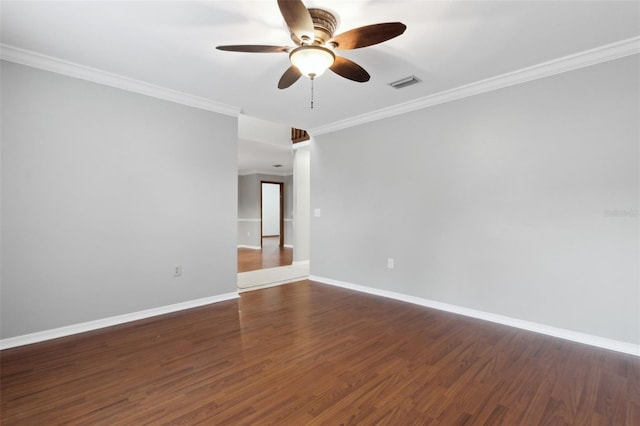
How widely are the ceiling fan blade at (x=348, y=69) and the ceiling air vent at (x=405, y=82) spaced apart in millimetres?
923

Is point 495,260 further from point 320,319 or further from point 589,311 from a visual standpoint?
point 320,319

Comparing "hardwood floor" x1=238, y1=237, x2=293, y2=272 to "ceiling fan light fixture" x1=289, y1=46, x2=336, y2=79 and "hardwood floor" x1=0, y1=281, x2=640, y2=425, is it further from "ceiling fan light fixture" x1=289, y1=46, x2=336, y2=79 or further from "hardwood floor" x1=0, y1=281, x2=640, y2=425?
"ceiling fan light fixture" x1=289, y1=46, x2=336, y2=79

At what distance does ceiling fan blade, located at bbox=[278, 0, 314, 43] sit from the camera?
1577 mm

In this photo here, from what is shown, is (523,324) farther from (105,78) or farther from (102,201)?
(105,78)

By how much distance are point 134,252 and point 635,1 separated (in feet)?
15.2

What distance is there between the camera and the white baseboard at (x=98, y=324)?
8.40 ft

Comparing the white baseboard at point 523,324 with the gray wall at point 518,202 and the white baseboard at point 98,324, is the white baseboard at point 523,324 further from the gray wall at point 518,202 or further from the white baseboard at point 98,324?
the white baseboard at point 98,324

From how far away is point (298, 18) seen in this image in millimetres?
1697

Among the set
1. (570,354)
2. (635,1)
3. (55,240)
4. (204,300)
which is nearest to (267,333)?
(204,300)

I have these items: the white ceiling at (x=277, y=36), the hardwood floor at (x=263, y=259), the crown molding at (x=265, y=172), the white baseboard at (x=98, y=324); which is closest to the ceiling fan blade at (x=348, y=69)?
the white ceiling at (x=277, y=36)

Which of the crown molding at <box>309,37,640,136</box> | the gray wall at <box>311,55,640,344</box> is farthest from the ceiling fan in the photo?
the gray wall at <box>311,55,640,344</box>

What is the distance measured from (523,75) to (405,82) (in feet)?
3.66

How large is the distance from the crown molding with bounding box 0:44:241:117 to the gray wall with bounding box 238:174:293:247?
552 centimetres

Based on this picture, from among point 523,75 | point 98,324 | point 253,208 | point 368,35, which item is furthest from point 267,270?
point 523,75
